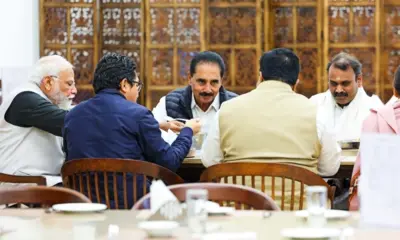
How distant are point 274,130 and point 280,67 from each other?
13.7 inches

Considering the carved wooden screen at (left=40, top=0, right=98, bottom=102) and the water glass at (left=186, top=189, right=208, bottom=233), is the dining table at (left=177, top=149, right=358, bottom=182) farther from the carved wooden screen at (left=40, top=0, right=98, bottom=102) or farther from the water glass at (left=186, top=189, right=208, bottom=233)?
the carved wooden screen at (left=40, top=0, right=98, bottom=102)

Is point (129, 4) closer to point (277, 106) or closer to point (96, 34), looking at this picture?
point (96, 34)

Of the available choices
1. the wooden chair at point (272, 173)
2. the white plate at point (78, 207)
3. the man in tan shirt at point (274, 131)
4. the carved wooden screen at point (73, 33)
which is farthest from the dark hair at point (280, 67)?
the carved wooden screen at point (73, 33)

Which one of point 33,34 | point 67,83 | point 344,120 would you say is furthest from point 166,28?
point 67,83

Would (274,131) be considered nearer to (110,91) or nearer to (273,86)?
(273,86)

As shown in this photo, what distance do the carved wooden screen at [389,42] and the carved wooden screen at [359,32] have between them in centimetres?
6

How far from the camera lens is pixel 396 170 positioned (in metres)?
2.26

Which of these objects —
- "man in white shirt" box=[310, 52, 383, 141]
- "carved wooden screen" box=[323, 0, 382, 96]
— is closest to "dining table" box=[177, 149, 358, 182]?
"man in white shirt" box=[310, 52, 383, 141]

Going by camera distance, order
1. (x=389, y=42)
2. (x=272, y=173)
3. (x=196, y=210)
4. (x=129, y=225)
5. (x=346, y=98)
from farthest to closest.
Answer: (x=389, y=42) → (x=346, y=98) → (x=272, y=173) → (x=129, y=225) → (x=196, y=210)

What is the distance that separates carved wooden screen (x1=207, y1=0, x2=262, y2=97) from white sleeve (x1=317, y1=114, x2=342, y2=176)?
3702 mm

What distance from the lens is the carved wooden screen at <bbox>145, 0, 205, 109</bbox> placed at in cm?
738

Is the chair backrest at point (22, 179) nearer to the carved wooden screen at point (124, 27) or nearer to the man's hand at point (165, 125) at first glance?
the man's hand at point (165, 125)

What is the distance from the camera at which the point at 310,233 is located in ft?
7.20

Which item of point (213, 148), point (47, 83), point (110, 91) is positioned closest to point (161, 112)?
point (47, 83)
